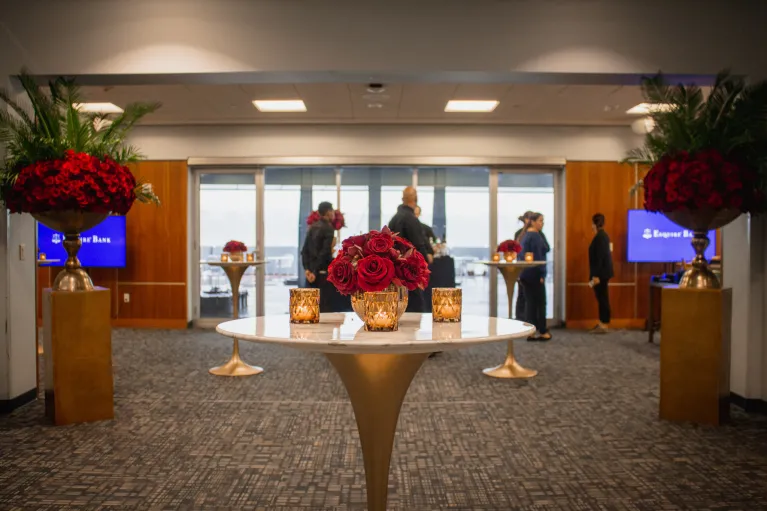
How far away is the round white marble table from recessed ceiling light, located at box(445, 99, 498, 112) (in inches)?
247

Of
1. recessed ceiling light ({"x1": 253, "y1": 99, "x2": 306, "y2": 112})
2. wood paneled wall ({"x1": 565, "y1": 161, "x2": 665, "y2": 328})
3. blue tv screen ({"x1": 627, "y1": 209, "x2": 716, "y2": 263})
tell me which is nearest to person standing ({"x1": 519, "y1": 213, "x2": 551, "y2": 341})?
wood paneled wall ({"x1": 565, "y1": 161, "x2": 665, "y2": 328})

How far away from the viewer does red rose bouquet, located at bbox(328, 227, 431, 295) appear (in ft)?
7.06

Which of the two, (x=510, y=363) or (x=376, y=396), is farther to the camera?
(x=510, y=363)

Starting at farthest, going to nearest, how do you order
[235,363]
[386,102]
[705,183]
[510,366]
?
1. [386,102]
2. [235,363]
3. [510,366]
4. [705,183]

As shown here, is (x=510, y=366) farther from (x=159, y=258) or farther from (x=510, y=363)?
(x=159, y=258)

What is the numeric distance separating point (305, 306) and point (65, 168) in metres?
2.70

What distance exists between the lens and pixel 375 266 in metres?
2.16

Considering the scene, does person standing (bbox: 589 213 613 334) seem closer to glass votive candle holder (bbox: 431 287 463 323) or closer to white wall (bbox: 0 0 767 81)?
white wall (bbox: 0 0 767 81)

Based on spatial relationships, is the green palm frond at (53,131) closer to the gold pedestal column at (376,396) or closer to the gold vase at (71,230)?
the gold vase at (71,230)

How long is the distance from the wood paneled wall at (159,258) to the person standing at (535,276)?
16.8ft

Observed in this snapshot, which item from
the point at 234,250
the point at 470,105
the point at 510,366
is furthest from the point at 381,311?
the point at 470,105

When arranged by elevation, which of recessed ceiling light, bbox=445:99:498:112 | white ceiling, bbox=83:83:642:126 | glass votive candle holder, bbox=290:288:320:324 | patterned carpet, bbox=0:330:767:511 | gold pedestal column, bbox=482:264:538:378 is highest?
recessed ceiling light, bbox=445:99:498:112

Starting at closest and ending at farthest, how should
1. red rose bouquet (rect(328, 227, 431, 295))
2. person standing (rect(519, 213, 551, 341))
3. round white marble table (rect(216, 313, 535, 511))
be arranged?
round white marble table (rect(216, 313, 535, 511)) → red rose bouquet (rect(328, 227, 431, 295)) → person standing (rect(519, 213, 551, 341))

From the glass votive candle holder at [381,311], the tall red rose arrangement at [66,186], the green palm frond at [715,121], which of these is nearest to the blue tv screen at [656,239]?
the green palm frond at [715,121]
